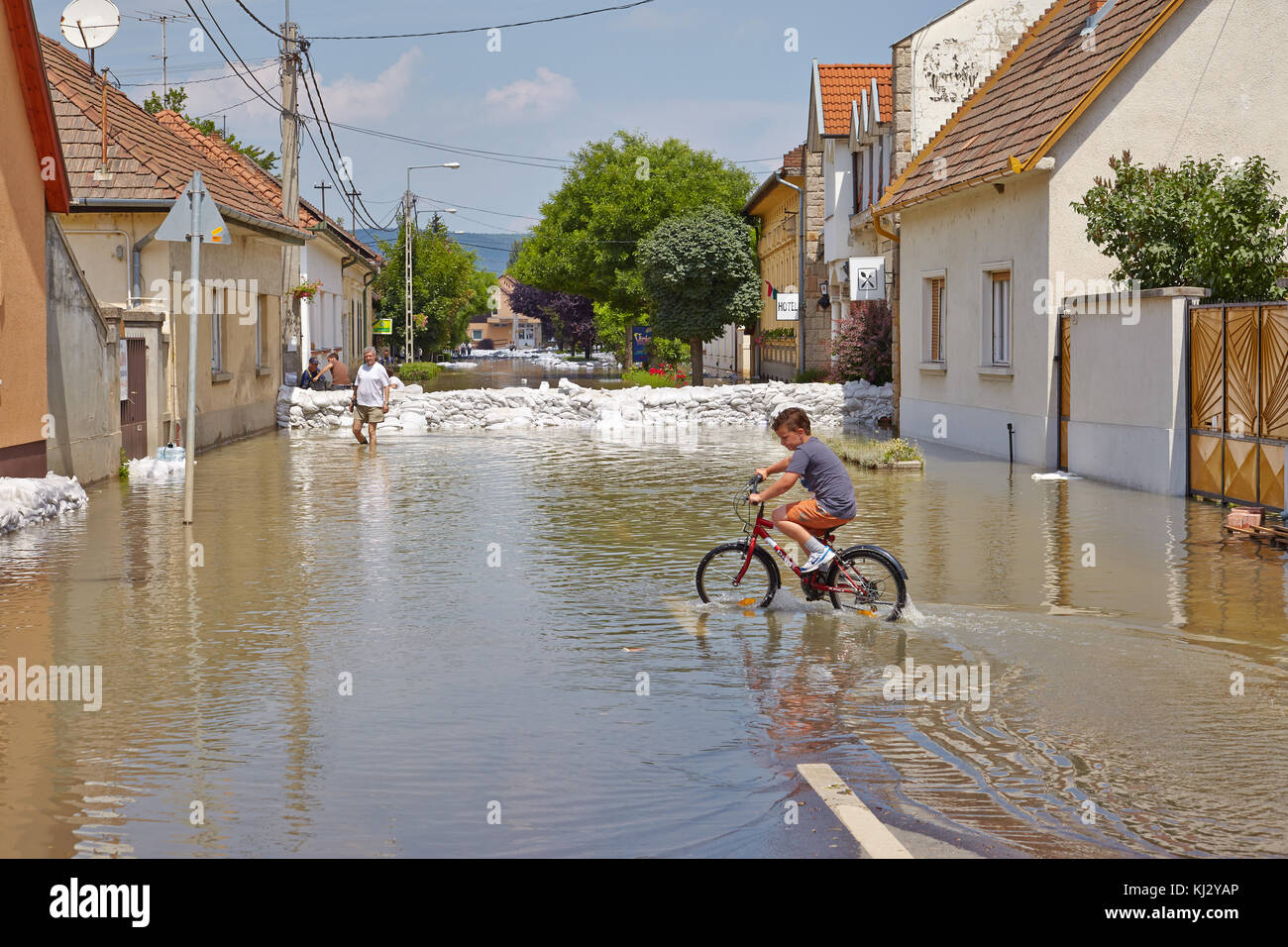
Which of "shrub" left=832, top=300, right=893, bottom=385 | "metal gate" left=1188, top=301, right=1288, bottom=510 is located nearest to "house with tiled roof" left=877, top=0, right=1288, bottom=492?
"metal gate" left=1188, top=301, right=1288, bottom=510

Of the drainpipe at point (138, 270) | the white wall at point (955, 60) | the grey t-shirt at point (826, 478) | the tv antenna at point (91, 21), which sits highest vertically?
the white wall at point (955, 60)

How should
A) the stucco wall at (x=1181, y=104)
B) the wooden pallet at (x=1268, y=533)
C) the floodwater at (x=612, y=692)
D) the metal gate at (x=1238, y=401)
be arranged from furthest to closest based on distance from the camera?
the stucco wall at (x=1181, y=104) < the metal gate at (x=1238, y=401) < the wooden pallet at (x=1268, y=533) < the floodwater at (x=612, y=692)

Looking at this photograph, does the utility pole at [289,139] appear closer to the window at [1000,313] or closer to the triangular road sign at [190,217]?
the window at [1000,313]

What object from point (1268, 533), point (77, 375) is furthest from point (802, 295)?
point (1268, 533)

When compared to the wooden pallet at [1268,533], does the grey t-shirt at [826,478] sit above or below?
above

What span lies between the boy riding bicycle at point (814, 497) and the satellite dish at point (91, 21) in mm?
12739

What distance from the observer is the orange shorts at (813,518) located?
947cm

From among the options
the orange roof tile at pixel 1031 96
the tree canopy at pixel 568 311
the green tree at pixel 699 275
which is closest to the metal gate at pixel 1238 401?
the orange roof tile at pixel 1031 96

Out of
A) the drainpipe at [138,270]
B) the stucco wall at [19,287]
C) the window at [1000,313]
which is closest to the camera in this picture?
the stucco wall at [19,287]

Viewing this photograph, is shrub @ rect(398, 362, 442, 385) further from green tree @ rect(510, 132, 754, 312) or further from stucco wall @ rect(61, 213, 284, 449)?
stucco wall @ rect(61, 213, 284, 449)

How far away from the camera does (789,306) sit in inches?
1692
